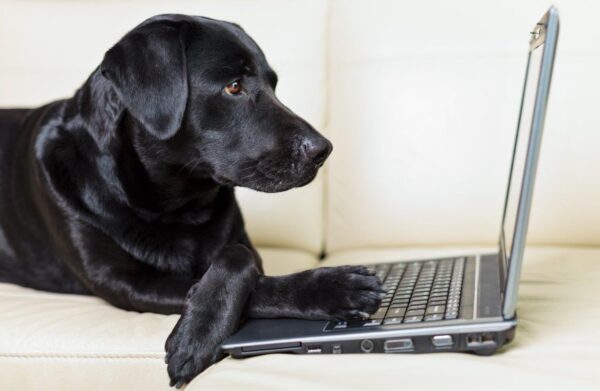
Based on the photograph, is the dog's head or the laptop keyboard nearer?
the laptop keyboard

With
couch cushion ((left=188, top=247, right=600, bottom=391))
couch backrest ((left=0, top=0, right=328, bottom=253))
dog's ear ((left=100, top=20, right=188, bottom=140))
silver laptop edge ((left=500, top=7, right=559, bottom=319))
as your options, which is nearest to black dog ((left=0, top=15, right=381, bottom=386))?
dog's ear ((left=100, top=20, right=188, bottom=140))

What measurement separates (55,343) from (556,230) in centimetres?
122

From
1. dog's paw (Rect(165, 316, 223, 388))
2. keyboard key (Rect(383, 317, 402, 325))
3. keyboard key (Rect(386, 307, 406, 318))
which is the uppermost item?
keyboard key (Rect(383, 317, 402, 325))

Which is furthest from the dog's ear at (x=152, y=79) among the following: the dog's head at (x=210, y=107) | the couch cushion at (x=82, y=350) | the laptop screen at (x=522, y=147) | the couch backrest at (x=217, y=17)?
the couch backrest at (x=217, y=17)

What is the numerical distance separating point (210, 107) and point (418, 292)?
1.65 feet

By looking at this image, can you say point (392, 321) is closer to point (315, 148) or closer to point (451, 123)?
point (315, 148)

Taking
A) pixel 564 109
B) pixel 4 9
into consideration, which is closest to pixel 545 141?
pixel 564 109

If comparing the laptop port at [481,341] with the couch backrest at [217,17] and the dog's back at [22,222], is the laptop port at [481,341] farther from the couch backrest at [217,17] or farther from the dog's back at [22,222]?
the couch backrest at [217,17]

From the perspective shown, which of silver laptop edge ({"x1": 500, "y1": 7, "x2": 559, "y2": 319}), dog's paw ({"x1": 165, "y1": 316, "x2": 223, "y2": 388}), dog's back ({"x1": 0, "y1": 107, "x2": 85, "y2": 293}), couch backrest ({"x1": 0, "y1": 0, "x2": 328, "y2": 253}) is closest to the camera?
silver laptop edge ({"x1": 500, "y1": 7, "x2": 559, "y2": 319})

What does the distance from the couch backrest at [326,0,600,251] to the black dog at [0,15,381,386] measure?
1.59 feet

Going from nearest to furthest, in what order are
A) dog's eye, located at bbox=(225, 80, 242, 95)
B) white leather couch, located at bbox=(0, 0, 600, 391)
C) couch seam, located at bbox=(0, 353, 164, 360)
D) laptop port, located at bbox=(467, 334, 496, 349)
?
laptop port, located at bbox=(467, 334, 496, 349) < couch seam, located at bbox=(0, 353, 164, 360) < dog's eye, located at bbox=(225, 80, 242, 95) < white leather couch, located at bbox=(0, 0, 600, 391)

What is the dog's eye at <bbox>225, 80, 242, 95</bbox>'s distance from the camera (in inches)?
55.3

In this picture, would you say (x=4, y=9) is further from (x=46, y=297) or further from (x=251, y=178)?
(x=251, y=178)

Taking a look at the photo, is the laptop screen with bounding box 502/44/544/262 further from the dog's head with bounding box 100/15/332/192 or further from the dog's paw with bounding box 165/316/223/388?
the dog's paw with bounding box 165/316/223/388
